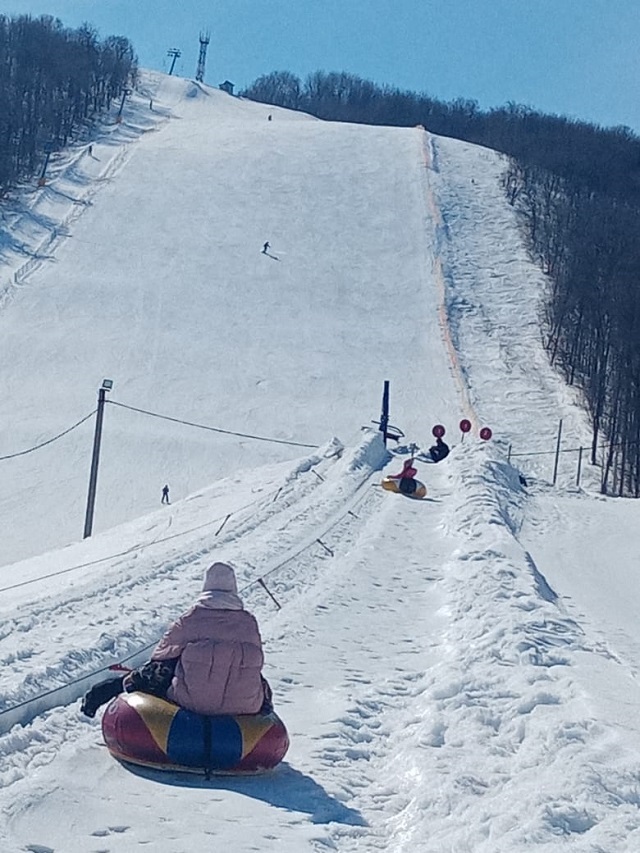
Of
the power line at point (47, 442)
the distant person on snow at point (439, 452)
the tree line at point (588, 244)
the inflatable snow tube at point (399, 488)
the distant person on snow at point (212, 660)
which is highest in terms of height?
the tree line at point (588, 244)

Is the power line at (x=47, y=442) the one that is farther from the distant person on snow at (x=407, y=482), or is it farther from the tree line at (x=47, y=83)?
the tree line at (x=47, y=83)

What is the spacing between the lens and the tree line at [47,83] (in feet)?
229

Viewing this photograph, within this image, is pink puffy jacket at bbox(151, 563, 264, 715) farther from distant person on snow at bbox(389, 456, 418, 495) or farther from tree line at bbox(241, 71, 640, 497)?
tree line at bbox(241, 71, 640, 497)

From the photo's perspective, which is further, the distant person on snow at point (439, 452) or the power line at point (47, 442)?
the power line at point (47, 442)

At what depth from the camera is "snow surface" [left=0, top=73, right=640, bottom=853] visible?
19.0ft

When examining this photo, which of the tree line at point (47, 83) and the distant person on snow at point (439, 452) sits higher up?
the tree line at point (47, 83)

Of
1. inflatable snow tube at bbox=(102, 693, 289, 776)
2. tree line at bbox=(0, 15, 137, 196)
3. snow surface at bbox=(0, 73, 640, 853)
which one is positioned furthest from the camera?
tree line at bbox=(0, 15, 137, 196)

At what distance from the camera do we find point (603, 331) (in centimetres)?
4381

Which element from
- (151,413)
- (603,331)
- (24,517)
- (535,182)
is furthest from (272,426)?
(535,182)

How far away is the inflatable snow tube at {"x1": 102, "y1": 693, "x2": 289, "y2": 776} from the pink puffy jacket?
84mm

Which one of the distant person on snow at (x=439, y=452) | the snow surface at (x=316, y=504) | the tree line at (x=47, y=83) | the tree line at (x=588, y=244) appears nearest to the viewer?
the snow surface at (x=316, y=504)

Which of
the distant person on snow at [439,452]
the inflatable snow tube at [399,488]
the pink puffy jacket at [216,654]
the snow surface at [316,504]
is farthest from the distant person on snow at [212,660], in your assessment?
the distant person on snow at [439,452]

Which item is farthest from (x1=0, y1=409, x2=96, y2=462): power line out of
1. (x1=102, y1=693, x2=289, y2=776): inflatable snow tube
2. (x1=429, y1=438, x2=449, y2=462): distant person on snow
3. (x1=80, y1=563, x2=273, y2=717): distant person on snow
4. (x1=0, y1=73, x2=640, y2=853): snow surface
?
(x1=102, y1=693, x2=289, y2=776): inflatable snow tube

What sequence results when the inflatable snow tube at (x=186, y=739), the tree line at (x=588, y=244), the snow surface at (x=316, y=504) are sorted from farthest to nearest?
the tree line at (x=588, y=244) < the inflatable snow tube at (x=186, y=739) < the snow surface at (x=316, y=504)
